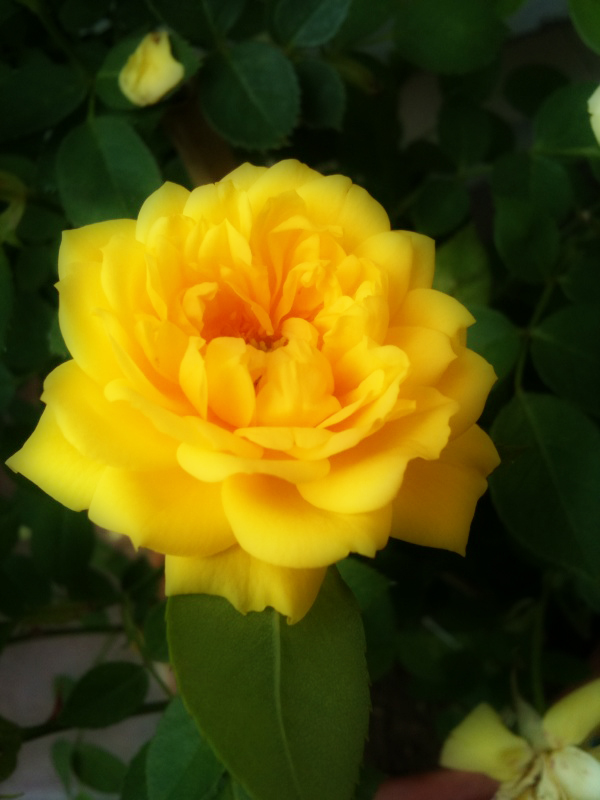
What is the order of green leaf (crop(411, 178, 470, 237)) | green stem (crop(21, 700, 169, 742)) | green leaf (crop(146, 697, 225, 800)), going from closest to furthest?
1. green leaf (crop(146, 697, 225, 800))
2. green stem (crop(21, 700, 169, 742))
3. green leaf (crop(411, 178, 470, 237))

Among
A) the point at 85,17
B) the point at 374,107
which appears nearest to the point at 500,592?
the point at 374,107

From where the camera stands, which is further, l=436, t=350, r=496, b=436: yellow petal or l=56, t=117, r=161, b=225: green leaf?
l=56, t=117, r=161, b=225: green leaf

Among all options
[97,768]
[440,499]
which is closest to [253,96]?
[440,499]

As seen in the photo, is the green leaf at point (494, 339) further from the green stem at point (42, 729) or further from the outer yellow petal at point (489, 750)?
the green stem at point (42, 729)

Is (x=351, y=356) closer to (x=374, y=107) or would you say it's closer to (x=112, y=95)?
(x=112, y=95)

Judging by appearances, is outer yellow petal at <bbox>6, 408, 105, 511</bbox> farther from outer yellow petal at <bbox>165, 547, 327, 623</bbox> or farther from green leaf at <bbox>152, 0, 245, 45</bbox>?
green leaf at <bbox>152, 0, 245, 45</bbox>

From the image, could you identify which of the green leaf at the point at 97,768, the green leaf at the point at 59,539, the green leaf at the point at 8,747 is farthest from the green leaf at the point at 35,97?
the green leaf at the point at 97,768

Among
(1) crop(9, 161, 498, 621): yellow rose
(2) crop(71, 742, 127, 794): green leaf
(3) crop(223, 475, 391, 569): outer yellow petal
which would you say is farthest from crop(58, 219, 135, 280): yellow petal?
(2) crop(71, 742, 127, 794): green leaf
